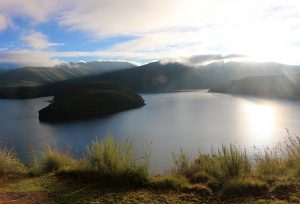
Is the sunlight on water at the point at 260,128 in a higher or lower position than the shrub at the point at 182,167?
lower

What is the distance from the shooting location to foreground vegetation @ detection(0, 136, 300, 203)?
6465 mm

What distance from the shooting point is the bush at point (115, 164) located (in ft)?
24.5

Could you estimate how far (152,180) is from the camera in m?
7.36

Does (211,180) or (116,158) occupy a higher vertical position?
(116,158)

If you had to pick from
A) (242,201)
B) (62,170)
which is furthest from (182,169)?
(62,170)

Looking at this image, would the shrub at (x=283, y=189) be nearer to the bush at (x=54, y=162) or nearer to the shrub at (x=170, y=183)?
the shrub at (x=170, y=183)

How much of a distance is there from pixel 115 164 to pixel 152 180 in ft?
3.23

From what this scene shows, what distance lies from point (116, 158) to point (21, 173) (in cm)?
306

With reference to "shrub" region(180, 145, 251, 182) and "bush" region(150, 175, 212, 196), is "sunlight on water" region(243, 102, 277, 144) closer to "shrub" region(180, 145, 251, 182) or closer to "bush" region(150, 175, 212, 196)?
"shrub" region(180, 145, 251, 182)

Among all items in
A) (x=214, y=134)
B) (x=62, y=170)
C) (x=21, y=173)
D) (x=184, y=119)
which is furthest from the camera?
(x=184, y=119)

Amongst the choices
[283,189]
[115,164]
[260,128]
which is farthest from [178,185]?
[260,128]

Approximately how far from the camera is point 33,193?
6809mm

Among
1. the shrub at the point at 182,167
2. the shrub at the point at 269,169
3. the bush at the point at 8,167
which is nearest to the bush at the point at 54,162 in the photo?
the bush at the point at 8,167

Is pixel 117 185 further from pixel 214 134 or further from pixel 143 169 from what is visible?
pixel 214 134
